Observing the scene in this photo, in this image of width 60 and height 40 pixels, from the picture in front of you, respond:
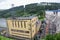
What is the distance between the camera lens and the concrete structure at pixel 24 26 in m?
1.62

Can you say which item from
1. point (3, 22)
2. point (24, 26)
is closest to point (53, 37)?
point (24, 26)

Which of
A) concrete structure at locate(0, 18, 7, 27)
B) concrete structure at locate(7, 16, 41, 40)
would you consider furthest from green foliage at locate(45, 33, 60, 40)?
concrete structure at locate(0, 18, 7, 27)

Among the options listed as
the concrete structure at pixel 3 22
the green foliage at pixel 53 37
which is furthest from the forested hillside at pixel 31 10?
the green foliage at pixel 53 37

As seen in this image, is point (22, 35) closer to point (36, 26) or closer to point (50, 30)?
point (36, 26)

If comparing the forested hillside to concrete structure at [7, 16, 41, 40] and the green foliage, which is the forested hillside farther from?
the green foliage

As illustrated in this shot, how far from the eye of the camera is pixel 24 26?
5.37ft

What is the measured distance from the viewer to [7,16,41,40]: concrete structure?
1619 mm

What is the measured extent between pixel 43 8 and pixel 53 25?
0.23 metres

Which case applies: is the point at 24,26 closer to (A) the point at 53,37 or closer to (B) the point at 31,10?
(B) the point at 31,10

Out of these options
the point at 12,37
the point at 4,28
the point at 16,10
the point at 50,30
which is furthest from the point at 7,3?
the point at 50,30

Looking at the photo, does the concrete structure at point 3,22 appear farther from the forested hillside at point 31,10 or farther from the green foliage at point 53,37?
the green foliage at point 53,37

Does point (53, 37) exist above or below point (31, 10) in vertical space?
below

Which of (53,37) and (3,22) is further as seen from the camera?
(3,22)

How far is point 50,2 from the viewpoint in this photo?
65.1 inches
